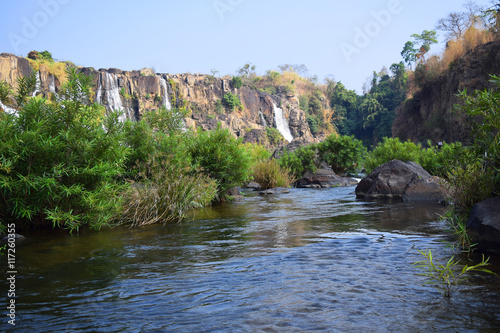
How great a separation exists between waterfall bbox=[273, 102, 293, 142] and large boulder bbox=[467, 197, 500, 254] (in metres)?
65.5

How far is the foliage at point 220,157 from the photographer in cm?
1253

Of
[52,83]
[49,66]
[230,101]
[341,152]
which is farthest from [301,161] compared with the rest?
[230,101]

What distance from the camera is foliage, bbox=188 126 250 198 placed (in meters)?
12.5

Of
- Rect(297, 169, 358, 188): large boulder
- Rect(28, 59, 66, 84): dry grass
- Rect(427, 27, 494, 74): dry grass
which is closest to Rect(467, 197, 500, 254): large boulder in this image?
Rect(297, 169, 358, 188): large boulder

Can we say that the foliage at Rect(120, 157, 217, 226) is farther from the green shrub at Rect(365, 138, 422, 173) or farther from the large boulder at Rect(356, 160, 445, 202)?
the green shrub at Rect(365, 138, 422, 173)

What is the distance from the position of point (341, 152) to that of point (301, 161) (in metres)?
2.65

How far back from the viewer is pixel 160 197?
851 centimetres

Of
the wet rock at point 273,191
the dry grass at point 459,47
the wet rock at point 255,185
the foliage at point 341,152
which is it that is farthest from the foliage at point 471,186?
the dry grass at point 459,47

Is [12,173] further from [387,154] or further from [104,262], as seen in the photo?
[387,154]

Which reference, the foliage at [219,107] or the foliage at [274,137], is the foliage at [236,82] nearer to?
the foliage at [219,107]

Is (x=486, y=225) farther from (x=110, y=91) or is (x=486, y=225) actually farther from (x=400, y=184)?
(x=110, y=91)

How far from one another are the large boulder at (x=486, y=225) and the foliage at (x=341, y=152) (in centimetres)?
2004

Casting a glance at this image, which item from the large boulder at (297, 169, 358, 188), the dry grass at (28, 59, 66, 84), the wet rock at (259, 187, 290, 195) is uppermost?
the dry grass at (28, 59, 66, 84)

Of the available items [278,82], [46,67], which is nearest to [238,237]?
[46,67]
